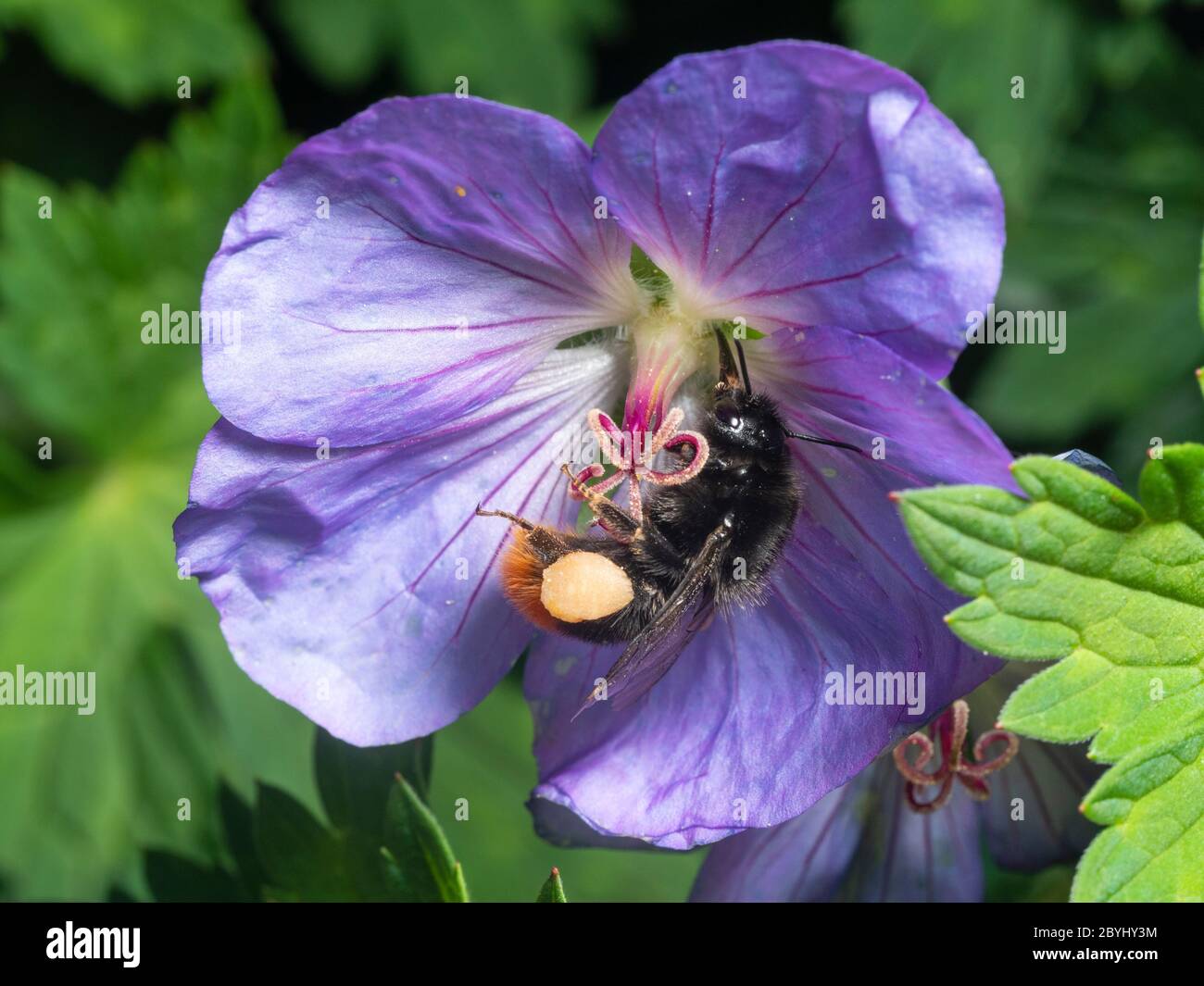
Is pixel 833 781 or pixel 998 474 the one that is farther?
pixel 833 781

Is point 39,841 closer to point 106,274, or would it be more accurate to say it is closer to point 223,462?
point 106,274

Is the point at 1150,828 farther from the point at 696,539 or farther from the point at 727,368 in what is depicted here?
the point at 727,368

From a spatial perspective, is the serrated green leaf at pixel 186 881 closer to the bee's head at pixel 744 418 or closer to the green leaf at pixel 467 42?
the bee's head at pixel 744 418
